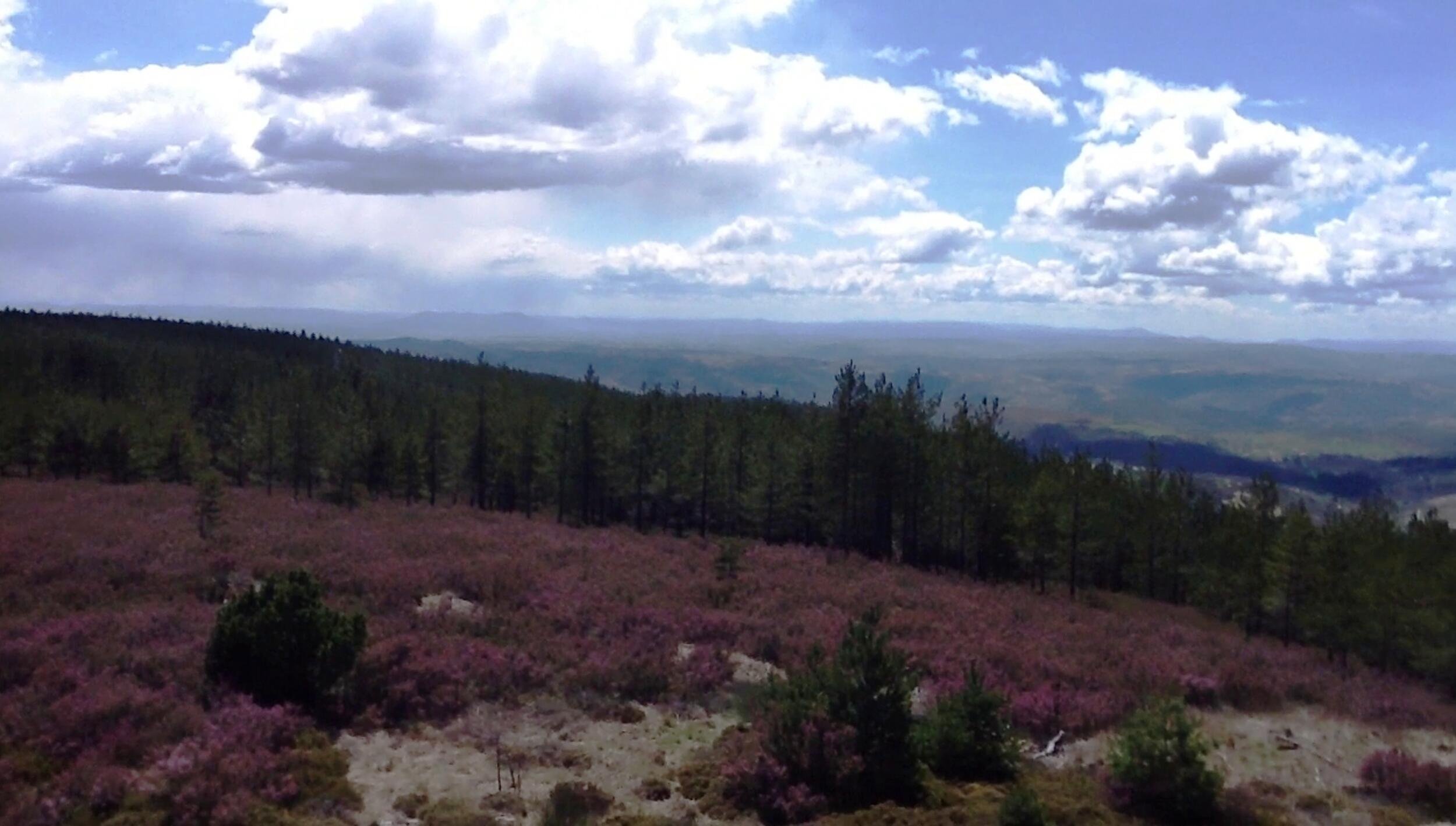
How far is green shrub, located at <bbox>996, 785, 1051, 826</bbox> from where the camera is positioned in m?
13.1

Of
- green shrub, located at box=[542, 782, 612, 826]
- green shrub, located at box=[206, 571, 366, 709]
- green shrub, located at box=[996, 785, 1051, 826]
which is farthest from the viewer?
green shrub, located at box=[206, 571, 366, 709]

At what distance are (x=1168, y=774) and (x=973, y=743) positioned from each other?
10.1ft

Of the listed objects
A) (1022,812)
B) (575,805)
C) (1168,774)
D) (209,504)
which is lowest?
(575,805)

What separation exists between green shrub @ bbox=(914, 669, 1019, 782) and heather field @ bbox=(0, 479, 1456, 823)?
13.5 feet

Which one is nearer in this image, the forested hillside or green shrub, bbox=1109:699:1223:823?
green shrub, bbox=1109:699:1223:823

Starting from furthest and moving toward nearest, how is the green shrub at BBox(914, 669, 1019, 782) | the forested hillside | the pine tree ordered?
the forested hillside, the pine tree, the green shrub at BBox(914, 669, 1019, 782)

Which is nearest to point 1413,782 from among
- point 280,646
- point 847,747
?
point 847,747

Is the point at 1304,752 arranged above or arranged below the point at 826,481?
below

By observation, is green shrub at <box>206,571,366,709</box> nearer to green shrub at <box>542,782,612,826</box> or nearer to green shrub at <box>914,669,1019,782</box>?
green shrub at <box>542,782,612,826</box>

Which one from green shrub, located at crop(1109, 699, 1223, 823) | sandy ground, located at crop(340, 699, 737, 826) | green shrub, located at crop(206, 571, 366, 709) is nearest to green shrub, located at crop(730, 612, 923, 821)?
sandy ground, located at crop(340, 699, 737, 826)

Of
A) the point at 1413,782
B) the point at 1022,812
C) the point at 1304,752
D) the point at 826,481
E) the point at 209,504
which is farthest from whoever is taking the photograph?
the point at 826,481

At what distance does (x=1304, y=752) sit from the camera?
20.5 metres

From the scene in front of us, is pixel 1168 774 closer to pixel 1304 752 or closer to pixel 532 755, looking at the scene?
pixel 1304 752

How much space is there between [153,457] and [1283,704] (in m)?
62.6
